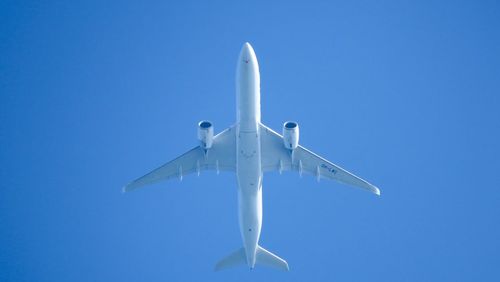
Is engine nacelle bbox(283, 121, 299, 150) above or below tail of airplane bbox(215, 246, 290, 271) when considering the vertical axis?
above

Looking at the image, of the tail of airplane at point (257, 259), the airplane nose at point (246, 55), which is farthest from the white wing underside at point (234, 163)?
the airplane nose at point (246, 55)

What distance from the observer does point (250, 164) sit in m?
47.7

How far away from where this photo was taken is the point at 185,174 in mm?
51375

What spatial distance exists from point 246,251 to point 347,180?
917cm

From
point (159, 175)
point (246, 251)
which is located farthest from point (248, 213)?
point (159, 175)

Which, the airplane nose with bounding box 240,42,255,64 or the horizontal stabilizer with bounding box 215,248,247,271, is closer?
the airplane nose with bounding box 240,42,255,64

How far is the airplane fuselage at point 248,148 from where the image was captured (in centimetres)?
4441

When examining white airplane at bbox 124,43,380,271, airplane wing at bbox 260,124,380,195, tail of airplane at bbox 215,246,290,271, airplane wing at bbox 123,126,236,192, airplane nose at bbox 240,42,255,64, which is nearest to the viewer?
airplane nose at bbox 240,42,255,64

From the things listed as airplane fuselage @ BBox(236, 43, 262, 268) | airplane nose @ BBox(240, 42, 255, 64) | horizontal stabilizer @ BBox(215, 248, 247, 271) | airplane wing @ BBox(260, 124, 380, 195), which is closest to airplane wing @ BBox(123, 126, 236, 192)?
airplane wing @ BBox(260, 124, 380, 195)

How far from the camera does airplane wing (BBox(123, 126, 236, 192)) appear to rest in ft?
165

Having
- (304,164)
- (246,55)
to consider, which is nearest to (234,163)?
(304,164)

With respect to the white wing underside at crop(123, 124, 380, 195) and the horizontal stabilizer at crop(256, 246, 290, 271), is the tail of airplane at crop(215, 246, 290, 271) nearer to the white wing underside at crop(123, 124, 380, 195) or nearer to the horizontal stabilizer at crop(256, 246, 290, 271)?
the horizontal stabilizer at crop(256, 246, 290, 271)

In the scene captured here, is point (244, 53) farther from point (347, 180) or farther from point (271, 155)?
point (347, 180)

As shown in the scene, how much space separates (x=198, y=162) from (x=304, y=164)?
7.86 meters
